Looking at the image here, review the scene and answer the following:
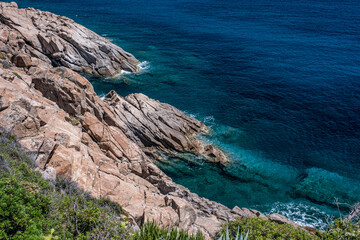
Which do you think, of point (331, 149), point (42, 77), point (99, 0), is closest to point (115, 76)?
point (42, 77)

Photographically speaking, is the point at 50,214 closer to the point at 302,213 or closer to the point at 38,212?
the point at 38,212

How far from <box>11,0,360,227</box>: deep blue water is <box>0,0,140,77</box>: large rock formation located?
573 centimetres

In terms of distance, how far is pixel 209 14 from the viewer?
108938mm

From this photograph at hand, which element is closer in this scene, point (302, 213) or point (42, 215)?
point (42, 215)

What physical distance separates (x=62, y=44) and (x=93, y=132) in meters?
35.8

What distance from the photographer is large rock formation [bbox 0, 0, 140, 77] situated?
46.6 meters

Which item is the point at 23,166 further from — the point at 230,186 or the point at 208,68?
the point at 208,68

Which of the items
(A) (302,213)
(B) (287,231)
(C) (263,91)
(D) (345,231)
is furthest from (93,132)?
(C) (263,91)

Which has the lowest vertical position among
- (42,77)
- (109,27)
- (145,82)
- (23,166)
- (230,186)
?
(230,186)

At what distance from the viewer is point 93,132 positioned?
84.9 ft

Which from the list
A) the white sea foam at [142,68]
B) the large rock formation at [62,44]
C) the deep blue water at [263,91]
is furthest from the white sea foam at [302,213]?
the large rock formation at [62,44]

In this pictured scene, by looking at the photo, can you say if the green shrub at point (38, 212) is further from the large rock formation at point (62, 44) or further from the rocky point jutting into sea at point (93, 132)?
the large rock formation at point (62, 44)

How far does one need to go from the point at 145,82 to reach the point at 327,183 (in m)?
38.9

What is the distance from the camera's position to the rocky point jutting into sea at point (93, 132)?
16422mm
